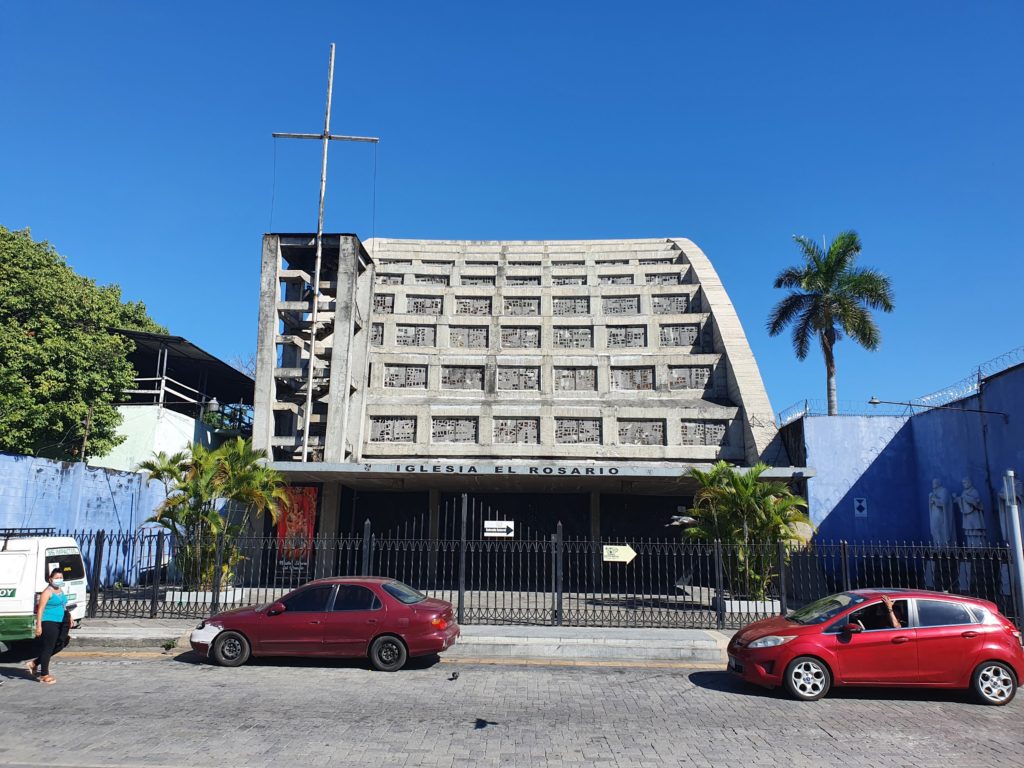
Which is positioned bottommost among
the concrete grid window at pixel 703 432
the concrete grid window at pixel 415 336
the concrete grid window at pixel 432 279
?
the concrete grid window at pixel 703 432

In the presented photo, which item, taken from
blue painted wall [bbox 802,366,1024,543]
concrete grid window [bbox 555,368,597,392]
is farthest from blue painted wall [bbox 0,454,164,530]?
blue painted wall [bbox 802,366,1024,543]

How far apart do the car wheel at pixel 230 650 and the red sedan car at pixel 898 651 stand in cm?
867

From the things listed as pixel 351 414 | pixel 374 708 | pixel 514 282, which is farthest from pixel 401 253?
pixel 374 708

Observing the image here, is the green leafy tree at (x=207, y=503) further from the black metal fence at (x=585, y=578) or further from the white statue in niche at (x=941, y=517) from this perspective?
the white statue in niche at (x=941, y=517)

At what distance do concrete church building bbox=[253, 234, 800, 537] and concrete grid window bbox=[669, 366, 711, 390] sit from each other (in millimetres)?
95

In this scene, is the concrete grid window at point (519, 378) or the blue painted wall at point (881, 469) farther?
the concrete grid window at point (519, 378)

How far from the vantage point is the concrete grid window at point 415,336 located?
115 feet

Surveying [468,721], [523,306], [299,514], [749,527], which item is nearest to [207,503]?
[299,514]

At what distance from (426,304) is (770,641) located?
2848 centimetres

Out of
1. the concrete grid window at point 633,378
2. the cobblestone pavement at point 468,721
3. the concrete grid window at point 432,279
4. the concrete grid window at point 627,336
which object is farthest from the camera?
the concrete grid window at point 432,279

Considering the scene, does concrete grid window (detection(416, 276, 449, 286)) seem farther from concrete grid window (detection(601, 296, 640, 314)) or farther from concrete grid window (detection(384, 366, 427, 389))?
concrete grid window (detection(601, 296, 640, 314))

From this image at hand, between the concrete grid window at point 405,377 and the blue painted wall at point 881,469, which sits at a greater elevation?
the concrete grid window at point 405,377

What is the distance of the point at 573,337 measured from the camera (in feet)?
117

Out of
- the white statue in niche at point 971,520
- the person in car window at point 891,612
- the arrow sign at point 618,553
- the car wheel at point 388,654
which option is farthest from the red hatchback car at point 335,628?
the white statue in niche at point 971,520
